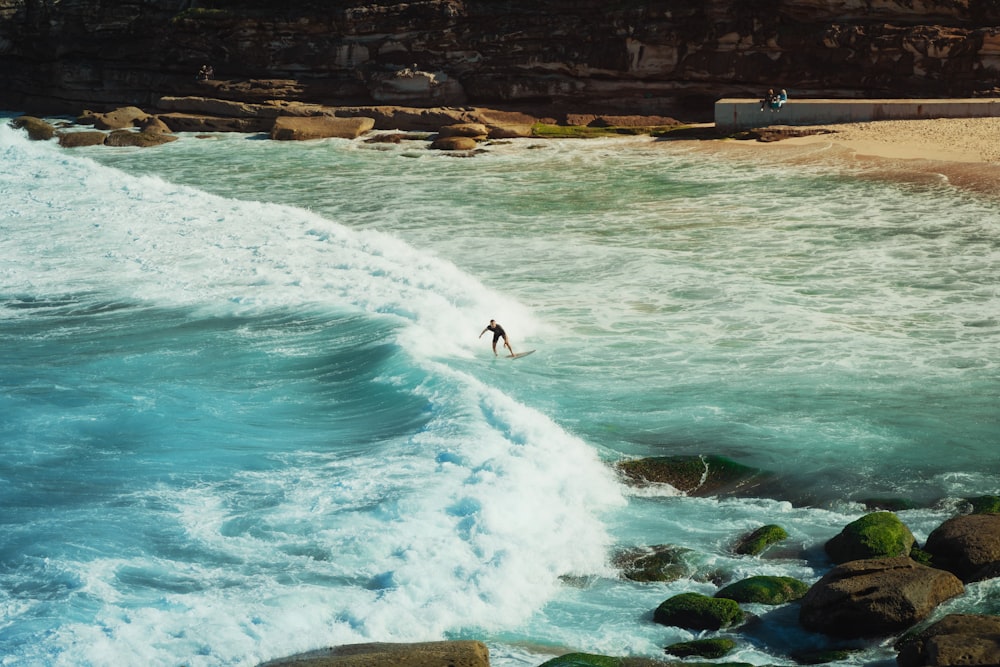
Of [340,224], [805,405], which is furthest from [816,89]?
[805,405]

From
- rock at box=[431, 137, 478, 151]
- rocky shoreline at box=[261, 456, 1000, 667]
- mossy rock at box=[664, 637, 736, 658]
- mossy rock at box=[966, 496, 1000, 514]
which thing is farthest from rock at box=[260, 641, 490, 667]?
rock at box=[431, 137, 478, 151]

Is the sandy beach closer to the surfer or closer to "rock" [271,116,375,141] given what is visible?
"rock" [271,116,375,141]

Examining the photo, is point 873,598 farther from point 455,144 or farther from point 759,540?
point 455,144

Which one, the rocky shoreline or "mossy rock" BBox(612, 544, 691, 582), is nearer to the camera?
the rocky shoreline

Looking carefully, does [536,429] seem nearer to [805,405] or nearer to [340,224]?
[805,405]

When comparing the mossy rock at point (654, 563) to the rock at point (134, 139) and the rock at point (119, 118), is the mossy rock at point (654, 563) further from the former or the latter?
the rock at point (119, 118)

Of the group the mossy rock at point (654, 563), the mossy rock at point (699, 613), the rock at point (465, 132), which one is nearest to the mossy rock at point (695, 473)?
the mossy rock at point (654, 563)
